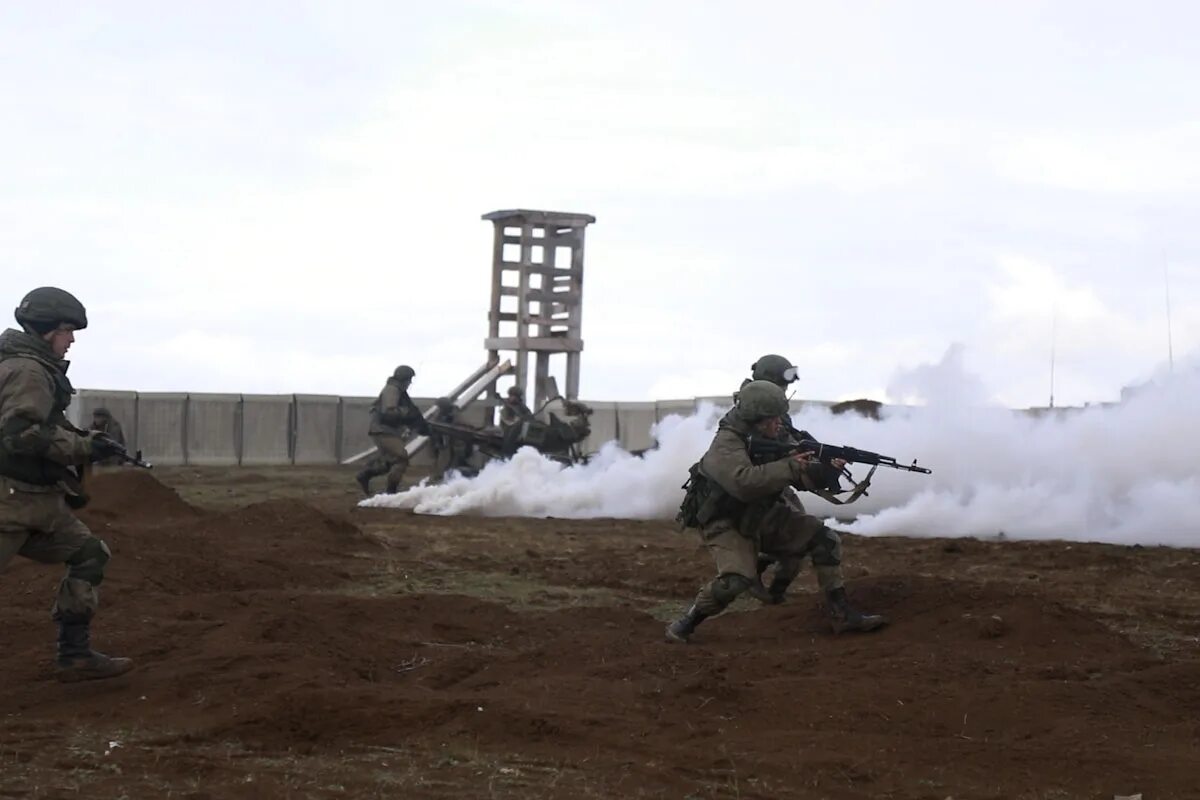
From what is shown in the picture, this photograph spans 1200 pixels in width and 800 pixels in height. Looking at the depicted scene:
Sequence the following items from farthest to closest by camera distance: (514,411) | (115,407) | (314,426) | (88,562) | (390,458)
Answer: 1. (314,426)
2. (115,407)
3. (514,411)
4. (390,458)
5. (88,562)

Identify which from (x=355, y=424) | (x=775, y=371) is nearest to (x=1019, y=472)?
(x=775, y=371)

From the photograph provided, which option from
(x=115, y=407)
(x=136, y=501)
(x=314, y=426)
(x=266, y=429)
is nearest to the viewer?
(x=136, y=501)

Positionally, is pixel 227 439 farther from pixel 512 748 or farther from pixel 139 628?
pixel 512 748

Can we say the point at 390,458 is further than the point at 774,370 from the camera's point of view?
Yes

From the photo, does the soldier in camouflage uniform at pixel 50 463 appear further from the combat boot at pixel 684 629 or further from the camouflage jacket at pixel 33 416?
the combat boot at pixel 684 629

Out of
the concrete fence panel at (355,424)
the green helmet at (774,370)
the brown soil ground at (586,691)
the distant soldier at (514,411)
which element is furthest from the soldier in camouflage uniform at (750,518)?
the concrete fence panel at (355,424)

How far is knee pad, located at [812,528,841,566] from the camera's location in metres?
10.1

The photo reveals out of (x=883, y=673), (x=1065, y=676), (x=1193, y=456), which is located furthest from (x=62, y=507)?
(x=1193, y=456)

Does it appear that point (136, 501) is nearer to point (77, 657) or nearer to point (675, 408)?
point (77, 657)

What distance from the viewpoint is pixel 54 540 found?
8.27 meters

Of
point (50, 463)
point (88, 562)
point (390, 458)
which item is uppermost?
point (50, 463)

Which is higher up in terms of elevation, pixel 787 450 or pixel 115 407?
pixel 115 407

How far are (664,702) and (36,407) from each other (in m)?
3.25

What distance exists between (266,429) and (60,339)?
967 inches
